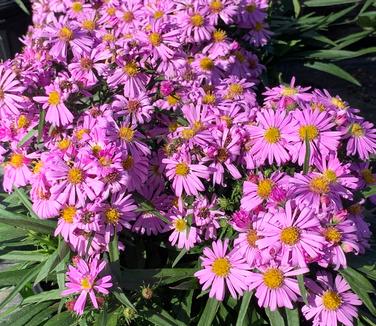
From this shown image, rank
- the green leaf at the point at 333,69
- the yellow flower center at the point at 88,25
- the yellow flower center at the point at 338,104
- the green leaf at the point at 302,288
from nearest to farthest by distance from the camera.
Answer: the green leaf at the point at 302,288, the yellow flower center at the point at 338,104, the yellow flower center at the point at 88,25, the green leaf at the point at 333,69

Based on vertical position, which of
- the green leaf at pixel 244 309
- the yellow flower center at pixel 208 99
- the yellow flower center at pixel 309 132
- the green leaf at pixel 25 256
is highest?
the yellow flower center at pixel 309 132

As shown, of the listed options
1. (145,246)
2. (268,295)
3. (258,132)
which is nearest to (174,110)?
(258,132)

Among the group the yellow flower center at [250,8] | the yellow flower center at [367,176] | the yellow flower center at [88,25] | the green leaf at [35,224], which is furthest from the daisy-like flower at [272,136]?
the yellow flower center at [250,8]

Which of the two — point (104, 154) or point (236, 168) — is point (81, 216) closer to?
point (104, 154)

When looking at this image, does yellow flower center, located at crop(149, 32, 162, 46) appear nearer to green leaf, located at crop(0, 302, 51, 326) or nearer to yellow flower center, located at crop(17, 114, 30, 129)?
yellow flower center, located at crop(17, 114, 30, 129)

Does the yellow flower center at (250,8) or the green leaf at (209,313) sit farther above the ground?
the yellow flower center at (250,8)

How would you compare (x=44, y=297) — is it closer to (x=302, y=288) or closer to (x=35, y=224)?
(x=35, y=224)

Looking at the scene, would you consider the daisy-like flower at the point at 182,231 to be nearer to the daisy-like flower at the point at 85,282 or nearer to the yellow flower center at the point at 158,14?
the daisy-like flower at the point at 85,282

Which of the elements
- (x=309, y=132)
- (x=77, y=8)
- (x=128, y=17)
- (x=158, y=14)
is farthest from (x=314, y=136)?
(x=77, y=8)
